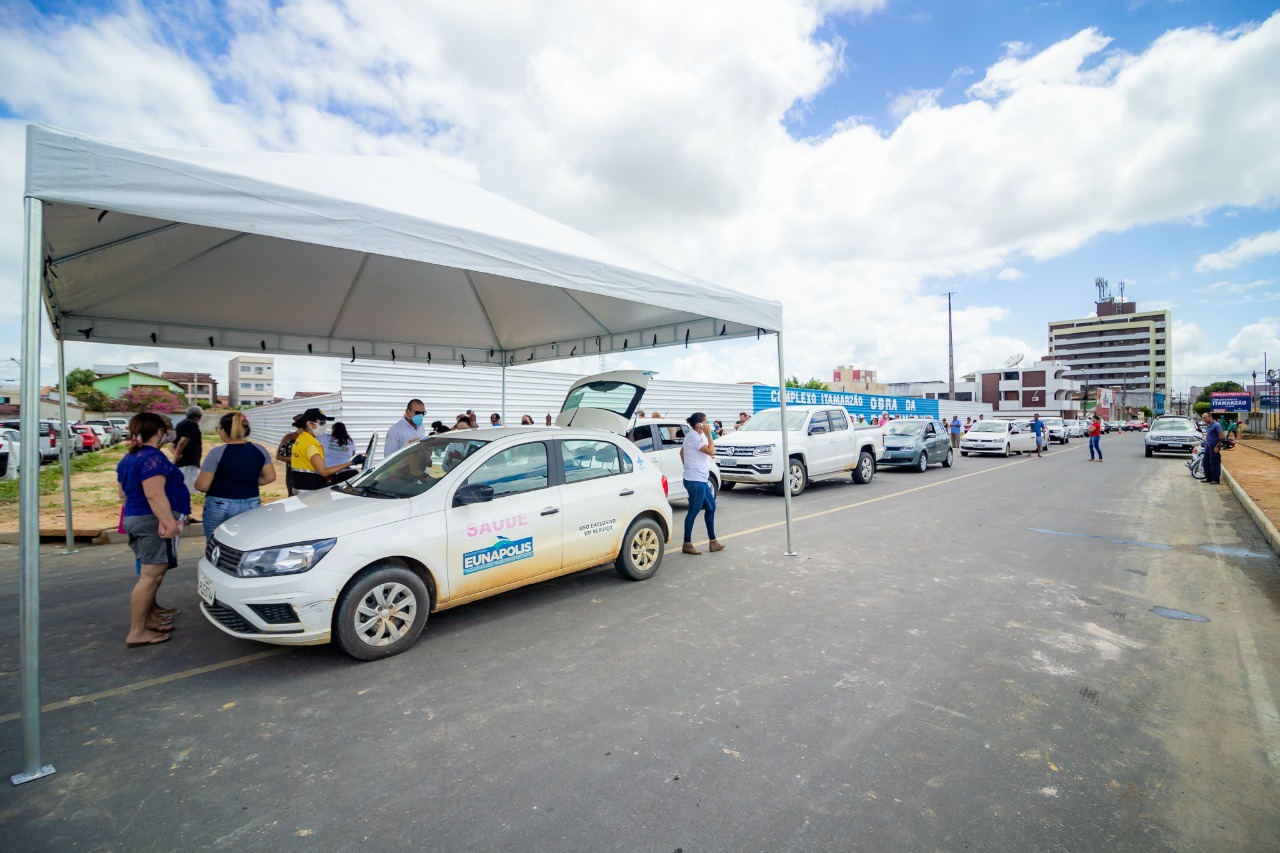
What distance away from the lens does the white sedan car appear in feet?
12.5

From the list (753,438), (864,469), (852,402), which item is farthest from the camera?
(852,402)

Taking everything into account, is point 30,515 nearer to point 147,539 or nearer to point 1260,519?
point 147,539

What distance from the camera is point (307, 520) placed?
411 cm

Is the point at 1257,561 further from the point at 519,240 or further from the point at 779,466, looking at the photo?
the point at 519,240

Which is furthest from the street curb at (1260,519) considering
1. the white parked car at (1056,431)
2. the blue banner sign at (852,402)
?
the white parked car at (1056,431)

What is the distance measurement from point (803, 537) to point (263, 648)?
618 cm

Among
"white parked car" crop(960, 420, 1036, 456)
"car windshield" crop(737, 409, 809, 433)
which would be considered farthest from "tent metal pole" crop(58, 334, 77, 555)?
"white parked car" crop(960, 420, 1036, 456)

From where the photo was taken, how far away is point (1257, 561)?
22.6ft

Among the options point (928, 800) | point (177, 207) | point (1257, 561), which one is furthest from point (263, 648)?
point (1257, 561)

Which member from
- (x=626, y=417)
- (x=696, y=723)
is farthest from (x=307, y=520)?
(x=626, y=417)

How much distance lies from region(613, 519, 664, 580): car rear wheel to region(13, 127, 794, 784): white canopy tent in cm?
173

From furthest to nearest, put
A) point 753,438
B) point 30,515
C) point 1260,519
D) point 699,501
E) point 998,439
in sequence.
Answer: point 998,439
point 753,438
point 1260,519
point 699,501
point 30,515

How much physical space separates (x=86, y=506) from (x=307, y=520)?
1111 cm

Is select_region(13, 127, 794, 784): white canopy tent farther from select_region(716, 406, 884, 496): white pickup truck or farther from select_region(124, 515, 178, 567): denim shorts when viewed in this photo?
select_region(716, 406, 884, 496): white pickup truck
